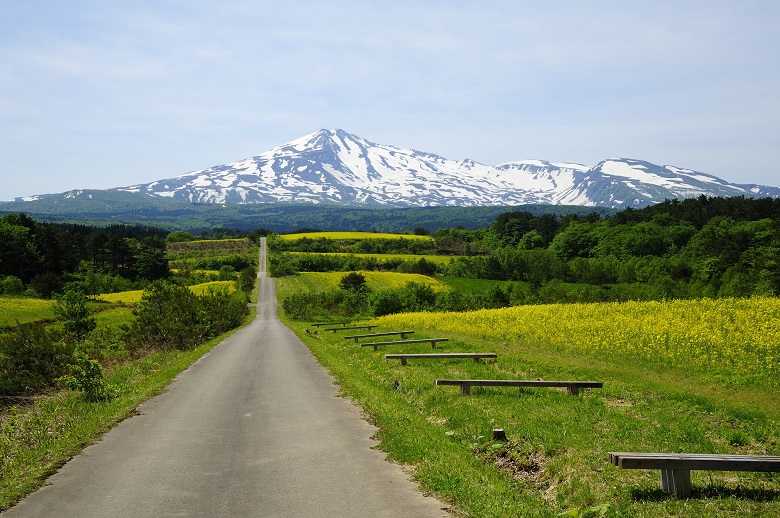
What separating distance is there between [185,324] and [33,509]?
3478cm

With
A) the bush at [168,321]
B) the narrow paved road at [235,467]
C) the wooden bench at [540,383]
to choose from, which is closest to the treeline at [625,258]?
the bush at [168,321]

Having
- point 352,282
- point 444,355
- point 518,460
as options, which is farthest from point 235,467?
point 352,282

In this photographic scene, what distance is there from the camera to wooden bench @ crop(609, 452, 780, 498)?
7629mm

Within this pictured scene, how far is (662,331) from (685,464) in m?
17.4

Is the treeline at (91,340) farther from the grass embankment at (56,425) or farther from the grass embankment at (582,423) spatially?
the grass embankment at (582,423)

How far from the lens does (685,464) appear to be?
7.70m

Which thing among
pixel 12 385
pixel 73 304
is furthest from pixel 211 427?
pixel 73 304

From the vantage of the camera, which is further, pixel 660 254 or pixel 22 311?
pixel 660 254

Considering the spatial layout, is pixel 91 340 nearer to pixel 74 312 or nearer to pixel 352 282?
pixel 74 312

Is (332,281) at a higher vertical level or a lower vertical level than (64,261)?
lower

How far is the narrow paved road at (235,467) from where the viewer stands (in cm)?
820

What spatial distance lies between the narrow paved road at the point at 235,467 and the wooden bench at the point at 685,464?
2709mm

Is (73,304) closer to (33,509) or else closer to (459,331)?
(459,331)

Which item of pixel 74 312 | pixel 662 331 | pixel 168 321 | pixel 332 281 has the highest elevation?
pixel 662 331
